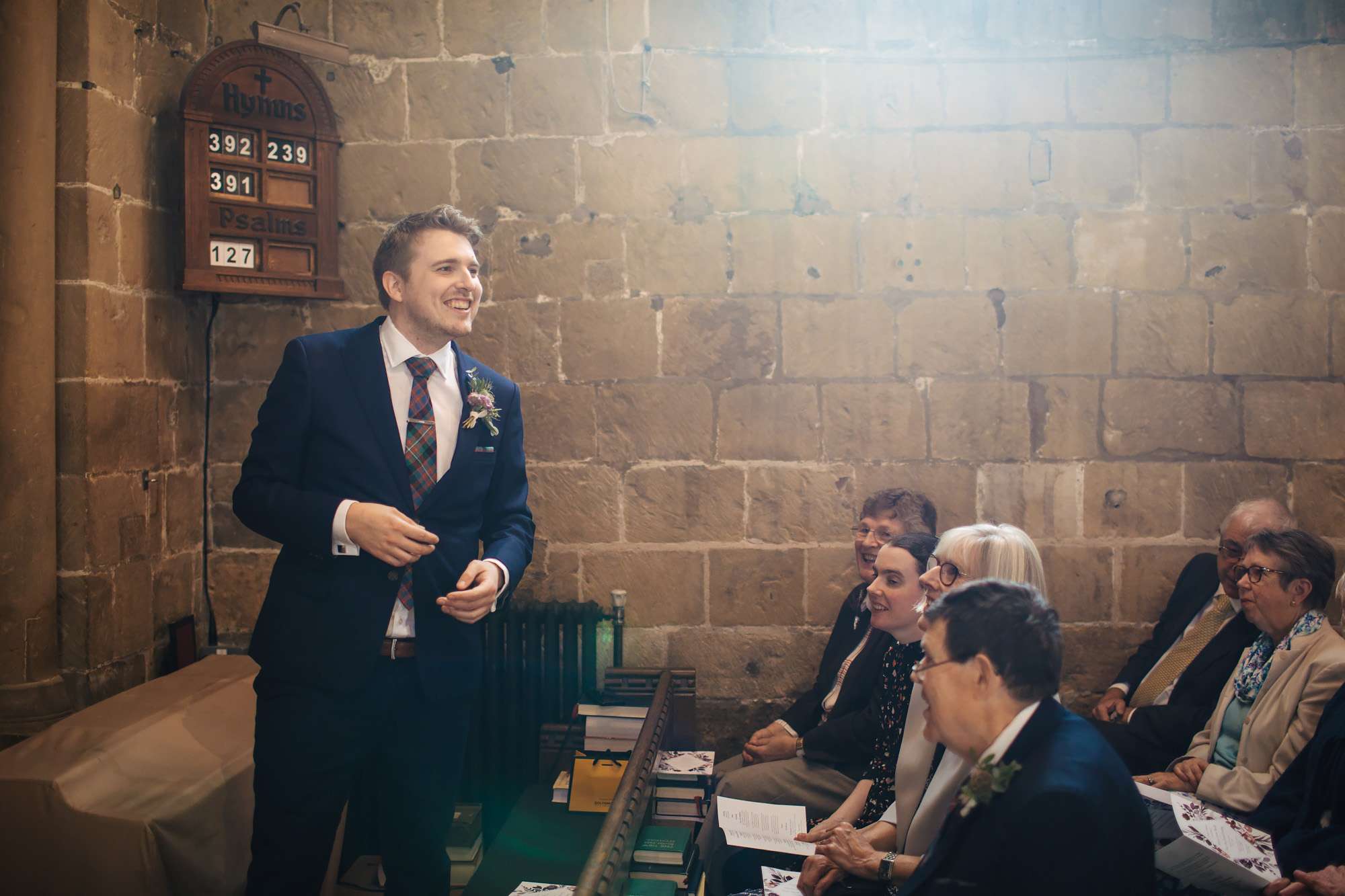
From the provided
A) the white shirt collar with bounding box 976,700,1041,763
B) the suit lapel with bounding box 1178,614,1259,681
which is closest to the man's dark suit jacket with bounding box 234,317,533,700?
the white shirt collar with bounding box 976,700,1041,763

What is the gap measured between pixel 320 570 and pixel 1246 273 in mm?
3580

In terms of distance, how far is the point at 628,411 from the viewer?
369cm

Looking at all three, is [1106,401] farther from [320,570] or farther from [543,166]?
[320,570]

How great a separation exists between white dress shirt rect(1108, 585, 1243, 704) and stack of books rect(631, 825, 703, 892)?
1.65 metres

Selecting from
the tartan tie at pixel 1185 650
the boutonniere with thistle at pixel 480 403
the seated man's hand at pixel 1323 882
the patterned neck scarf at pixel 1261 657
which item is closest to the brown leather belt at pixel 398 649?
the boutonniere with thistle at pixel 480 403

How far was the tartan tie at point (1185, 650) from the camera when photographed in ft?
10.5

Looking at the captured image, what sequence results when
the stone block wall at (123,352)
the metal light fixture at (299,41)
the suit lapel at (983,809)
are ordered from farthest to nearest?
the metal light fixture at (299,41) → the stone block wall at (123,352) → the suit lapel at (983,809)

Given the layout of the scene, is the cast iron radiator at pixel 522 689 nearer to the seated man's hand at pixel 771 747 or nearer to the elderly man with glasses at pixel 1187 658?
the seated man's hand at pixel 771 747

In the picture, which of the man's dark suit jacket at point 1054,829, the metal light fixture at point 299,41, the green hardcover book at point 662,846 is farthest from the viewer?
the metal light fixture at point 299,41

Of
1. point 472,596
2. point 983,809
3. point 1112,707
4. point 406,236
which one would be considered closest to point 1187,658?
point 1112,707

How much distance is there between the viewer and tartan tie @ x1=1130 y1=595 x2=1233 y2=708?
126 inches

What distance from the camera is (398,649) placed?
7.07 feet

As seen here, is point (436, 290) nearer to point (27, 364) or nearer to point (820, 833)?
point (27, 364)

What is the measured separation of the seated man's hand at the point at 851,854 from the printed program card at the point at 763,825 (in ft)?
0.59
